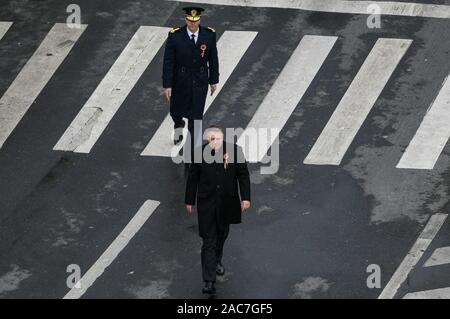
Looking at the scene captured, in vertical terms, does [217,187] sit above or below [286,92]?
above

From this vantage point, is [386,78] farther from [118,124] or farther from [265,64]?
[118,124]

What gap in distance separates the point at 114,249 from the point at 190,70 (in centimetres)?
301

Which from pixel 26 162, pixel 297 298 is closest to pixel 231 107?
pixel 26 162

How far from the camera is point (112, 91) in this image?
64.7 ft

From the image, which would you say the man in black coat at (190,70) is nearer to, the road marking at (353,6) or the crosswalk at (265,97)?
the crosswalk at (265,97)

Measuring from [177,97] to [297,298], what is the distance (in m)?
3.95

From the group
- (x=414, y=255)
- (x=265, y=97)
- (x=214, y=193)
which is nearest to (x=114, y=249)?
(x=214, y=193)

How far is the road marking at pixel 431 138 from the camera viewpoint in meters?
18.0

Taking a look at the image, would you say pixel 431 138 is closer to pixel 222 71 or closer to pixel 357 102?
pixel 357 102

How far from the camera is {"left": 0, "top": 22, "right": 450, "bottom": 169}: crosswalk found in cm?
1844
